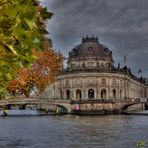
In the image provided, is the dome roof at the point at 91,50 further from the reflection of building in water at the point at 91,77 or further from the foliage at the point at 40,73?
the foliage at the point at 40,73

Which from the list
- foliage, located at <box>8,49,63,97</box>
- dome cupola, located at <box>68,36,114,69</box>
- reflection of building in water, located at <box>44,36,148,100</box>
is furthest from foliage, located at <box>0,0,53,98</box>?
dome cupola, located at <box>68,36,114,69</box>

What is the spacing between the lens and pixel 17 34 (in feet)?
11.8

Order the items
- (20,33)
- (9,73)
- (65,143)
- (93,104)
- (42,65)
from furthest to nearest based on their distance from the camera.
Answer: (93,104), (65,143), (42,65), (9,73), (20,33)

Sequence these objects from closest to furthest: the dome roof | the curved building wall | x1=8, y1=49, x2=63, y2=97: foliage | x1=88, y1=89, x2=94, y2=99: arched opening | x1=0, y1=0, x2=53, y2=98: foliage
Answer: x1=0, y1=0, x2=53, y2=98: foliage → x1=8, y1=49, x2=63, y2=97: foliage → the curved building wall → x1=88, y1=89, x2=94, y2=99: arched opening → the dome roof

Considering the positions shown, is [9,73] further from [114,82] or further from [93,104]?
[114,82]

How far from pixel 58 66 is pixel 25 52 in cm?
2123

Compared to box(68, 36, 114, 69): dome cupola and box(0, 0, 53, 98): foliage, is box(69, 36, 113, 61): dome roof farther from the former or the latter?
box(0, 0, 53, 98): foliage

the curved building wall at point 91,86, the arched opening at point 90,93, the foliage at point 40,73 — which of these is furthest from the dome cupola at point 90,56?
the foliage at point 40,73

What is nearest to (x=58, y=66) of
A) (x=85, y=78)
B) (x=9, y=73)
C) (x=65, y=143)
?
(x=65, y=143)

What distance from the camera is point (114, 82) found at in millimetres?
128875

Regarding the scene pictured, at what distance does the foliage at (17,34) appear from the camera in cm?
349

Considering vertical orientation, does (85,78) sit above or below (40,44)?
above

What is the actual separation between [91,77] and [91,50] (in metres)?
14.4

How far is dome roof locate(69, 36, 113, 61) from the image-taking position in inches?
5423
